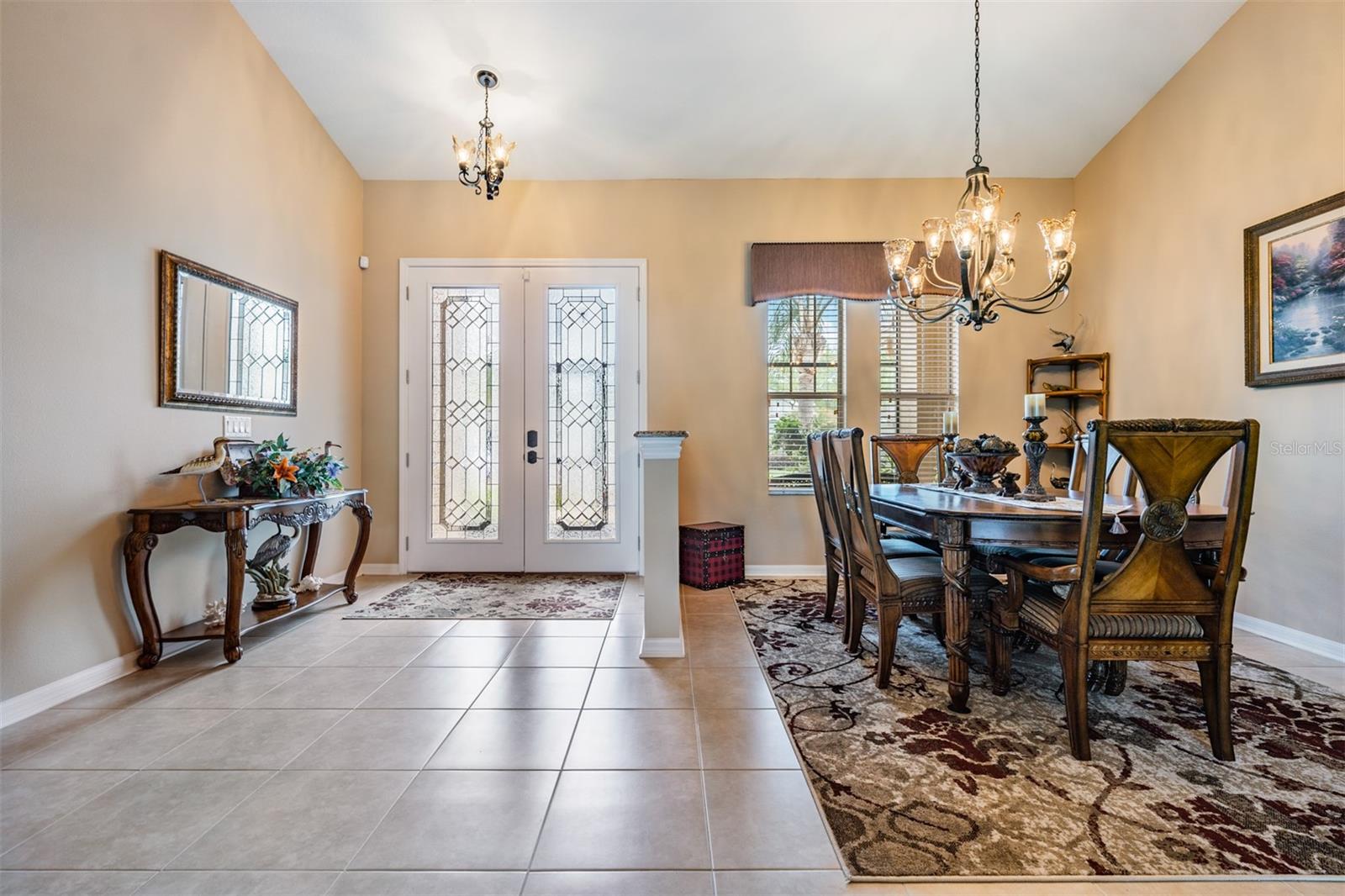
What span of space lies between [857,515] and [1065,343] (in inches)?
125

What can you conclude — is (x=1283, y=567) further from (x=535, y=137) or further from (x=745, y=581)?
(x=535, y=137)

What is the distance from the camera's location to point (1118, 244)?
4059 millimetres

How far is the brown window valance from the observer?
170 inches

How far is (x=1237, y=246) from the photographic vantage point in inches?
128

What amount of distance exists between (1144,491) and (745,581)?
283 cm

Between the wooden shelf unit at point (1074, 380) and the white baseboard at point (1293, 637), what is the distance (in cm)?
148

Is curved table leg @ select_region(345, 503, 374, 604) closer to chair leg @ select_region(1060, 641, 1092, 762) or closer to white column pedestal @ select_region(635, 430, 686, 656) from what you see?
white column pedestal @ select_region(635, 430, 686, 656)

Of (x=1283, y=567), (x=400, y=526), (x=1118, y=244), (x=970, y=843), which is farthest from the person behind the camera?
(x=400, y=526)

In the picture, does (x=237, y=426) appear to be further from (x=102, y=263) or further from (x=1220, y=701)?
(x=1220, y=701)

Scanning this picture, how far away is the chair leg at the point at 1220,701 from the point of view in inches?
71.0

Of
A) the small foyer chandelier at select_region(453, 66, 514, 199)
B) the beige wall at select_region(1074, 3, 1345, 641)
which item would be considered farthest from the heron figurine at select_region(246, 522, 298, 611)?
the beige wall at select_region(1074, 3, 1345, 641)

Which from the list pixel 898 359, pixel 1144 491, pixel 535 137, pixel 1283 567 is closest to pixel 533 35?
pixel 535 137

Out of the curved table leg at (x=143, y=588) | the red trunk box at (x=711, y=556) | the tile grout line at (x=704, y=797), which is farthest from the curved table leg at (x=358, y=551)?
the tile grout line at (x=704, y=797)

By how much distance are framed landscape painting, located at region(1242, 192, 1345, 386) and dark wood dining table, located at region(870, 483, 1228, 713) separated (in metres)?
1.45
